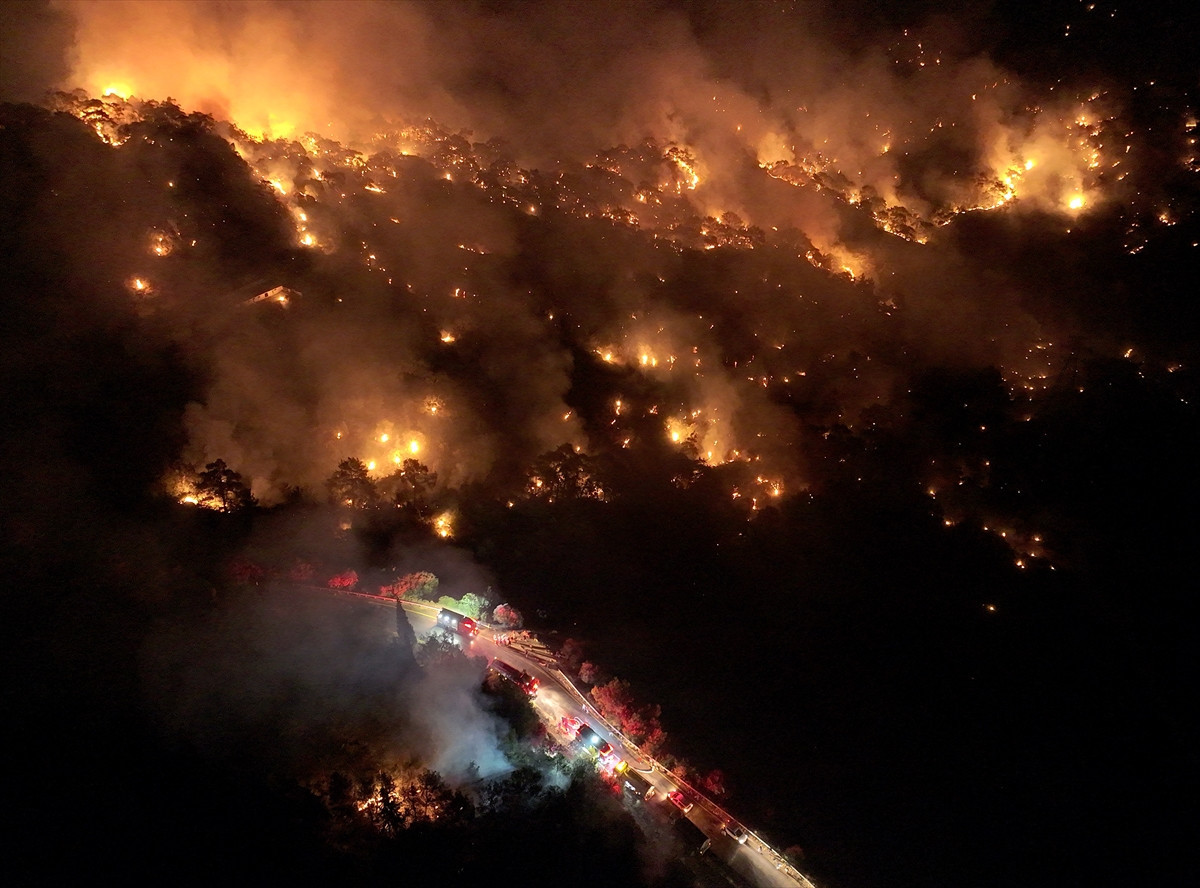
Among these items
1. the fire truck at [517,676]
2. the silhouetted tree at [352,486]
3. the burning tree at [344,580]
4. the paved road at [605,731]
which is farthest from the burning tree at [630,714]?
the silhouetted tree at [352,486]

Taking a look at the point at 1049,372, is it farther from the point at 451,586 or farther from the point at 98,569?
the point at 98,569

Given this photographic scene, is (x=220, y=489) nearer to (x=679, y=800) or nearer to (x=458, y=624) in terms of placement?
(x=458, y=624)

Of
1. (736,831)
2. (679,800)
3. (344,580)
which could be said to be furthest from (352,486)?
(736,831)

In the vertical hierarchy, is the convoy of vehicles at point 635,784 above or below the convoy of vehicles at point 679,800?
below

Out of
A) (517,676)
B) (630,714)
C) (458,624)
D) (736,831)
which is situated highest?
(630,714)

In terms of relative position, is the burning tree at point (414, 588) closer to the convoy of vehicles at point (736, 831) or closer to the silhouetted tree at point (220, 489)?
the silhouetted tree at point (220, 489)
